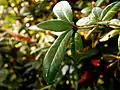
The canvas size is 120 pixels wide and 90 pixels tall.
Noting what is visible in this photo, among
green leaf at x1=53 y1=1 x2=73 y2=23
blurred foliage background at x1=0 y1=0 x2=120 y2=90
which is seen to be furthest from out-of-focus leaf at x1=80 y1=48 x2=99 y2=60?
green leaf at x1=53 y1=1 x2=73 y2=23

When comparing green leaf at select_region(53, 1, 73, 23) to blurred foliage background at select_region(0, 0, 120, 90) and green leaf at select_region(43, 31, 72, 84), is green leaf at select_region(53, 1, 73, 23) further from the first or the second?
blurred foliage background at select_region(0, 0, 120, 90)

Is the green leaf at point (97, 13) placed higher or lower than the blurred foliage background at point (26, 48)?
higher

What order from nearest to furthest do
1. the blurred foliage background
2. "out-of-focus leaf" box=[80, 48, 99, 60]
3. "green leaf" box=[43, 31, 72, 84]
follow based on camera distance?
"green leaf" box=[43, 31, 72, 84]
"out-of-focus leaf" box=[80, 48, 99, 60]
the blurred foliage background

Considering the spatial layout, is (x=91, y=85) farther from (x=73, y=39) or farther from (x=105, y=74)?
(x=73, y=39)

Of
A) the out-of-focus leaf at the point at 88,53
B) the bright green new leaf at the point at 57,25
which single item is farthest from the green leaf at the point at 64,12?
the out-of-focus leaf at the point at 88,53

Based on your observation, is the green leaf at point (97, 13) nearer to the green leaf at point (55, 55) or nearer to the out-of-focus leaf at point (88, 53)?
the green leaf at point (55, 55)

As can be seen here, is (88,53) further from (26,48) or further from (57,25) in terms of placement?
(26,48)

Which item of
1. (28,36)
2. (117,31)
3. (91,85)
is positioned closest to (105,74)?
(91,85)

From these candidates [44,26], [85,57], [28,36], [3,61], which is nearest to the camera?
[44,26]
